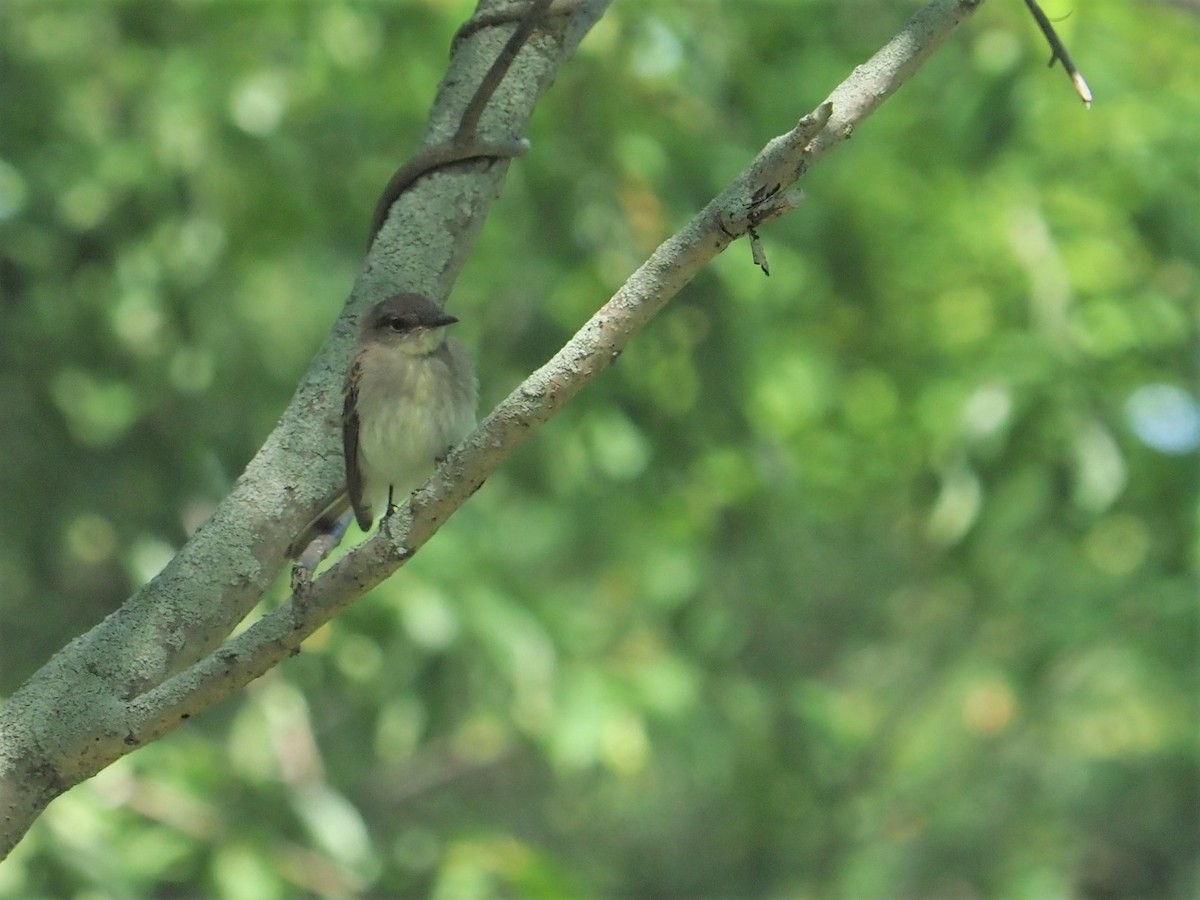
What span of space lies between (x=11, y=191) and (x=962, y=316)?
15.6 ft

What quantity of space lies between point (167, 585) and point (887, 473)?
6.08 meters

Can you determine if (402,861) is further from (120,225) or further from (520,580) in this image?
(120,225)

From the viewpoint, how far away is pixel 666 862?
10.2 meters

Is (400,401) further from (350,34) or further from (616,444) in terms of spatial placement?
(350,34)

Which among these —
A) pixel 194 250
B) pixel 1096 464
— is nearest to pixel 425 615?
pixel 194 250

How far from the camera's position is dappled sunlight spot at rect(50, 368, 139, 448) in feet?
19.6

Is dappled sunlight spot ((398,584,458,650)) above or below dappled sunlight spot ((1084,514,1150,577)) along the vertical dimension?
below

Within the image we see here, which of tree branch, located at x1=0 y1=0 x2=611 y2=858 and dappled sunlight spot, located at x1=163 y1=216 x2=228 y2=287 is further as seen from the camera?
dappled sunlight spot, located at x1=163 y1=216 x2=228 y2=287

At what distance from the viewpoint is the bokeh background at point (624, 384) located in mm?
5703

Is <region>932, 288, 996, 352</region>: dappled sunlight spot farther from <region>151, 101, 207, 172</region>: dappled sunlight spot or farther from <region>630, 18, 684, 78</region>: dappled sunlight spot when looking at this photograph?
<region>151, 101, 207, 172</region>: dappled sunlight spot

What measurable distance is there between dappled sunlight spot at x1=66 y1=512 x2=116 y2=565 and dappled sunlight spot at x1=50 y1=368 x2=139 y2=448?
333 millimetres

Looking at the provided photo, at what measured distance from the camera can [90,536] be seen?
653 centimetres

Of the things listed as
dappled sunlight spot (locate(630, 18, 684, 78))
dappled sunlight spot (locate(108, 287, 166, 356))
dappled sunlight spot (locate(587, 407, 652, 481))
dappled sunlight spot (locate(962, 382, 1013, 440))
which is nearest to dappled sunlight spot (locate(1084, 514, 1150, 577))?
dappled sunlight spot (locate(962, 382, 1013, 440))

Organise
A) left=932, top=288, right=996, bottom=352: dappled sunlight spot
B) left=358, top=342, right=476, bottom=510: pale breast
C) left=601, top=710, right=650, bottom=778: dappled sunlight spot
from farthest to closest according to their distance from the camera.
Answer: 1. left=932, top=288, right=996, bottom=352: dappled sunlight spot
2. left=601, top=710, right=650, bottom=778: dappled sunlight spot
3. left=358, top=342, right=476, bottom=510: pale breast
